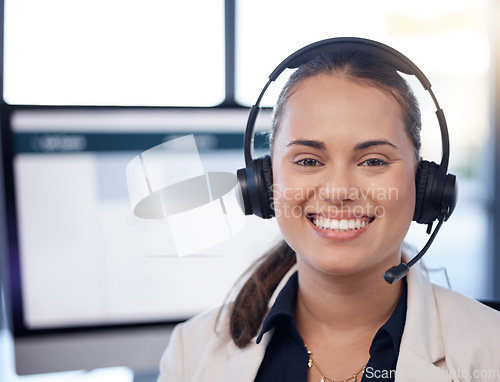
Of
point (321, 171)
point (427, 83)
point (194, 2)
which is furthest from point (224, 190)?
point (194, 2)

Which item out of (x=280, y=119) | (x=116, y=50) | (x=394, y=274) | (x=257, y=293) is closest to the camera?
(x=394, y=274)

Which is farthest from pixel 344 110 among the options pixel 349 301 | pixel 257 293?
pixel 257 293

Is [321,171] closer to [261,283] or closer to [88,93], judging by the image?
[261,283]

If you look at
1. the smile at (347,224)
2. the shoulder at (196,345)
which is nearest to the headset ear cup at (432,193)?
the smile at (347,224)

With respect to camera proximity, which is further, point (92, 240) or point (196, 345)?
point (92, 240)

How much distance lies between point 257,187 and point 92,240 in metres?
0.50

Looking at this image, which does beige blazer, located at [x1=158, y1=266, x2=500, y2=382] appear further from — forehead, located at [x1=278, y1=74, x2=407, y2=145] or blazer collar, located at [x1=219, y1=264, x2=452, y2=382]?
forehead, located at [x1=278, y1=74, x2=407, y2=145]

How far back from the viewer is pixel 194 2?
1778 mm

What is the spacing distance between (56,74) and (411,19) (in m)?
1.52

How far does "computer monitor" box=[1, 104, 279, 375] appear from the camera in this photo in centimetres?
116

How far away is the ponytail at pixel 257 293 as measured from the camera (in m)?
1.05

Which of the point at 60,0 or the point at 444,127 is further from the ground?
the point at 60,0

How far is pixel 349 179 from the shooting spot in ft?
2.85

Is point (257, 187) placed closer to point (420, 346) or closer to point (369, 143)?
point (369, 143)
